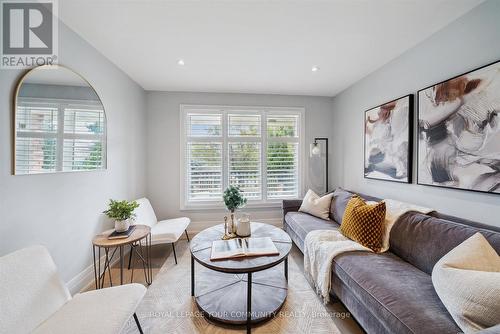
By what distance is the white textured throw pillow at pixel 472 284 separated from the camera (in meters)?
0.90

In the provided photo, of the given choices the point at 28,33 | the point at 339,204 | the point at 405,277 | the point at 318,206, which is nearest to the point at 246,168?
the point at 318,206

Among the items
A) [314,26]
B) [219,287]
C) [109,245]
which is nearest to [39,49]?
[109,245]

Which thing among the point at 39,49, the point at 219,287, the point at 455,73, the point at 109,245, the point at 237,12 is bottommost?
the point at 219,287

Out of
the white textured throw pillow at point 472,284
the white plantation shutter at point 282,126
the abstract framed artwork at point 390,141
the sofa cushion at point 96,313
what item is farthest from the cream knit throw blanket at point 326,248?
the white plantation shutter at point 282,126

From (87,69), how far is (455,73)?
11.3 feet

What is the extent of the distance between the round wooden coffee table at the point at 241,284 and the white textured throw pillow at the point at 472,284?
3.13 ft

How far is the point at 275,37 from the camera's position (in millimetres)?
1918

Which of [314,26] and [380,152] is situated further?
[380,152]

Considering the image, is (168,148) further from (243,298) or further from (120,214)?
(243,298)

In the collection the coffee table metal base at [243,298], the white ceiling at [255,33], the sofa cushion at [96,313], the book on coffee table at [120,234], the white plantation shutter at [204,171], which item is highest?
the white ceiling at [255,33]

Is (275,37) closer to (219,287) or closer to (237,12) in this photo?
(237,12)

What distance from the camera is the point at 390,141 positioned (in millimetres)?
2348

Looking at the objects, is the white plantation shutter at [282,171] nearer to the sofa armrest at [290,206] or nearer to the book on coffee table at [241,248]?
the sofa armrest at [290,206]

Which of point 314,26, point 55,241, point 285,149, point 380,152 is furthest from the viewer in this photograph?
point 285,149
